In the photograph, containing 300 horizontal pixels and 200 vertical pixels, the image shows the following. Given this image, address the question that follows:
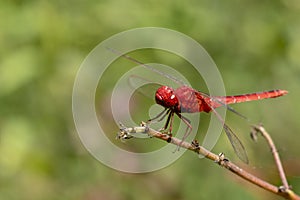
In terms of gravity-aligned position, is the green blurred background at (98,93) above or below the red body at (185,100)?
above

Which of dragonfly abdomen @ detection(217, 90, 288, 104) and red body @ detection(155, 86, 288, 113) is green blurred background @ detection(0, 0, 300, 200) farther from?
red body @ detection(155, 86, 288, 113)

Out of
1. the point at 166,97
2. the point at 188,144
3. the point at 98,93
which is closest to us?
the point at 188,144

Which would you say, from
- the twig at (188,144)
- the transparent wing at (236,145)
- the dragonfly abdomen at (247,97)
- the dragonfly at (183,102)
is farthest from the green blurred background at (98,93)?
the twig at (188,144)

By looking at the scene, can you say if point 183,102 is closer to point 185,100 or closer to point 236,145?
point 185,100

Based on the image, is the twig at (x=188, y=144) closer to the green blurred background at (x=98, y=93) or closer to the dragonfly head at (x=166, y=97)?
the dragonfly head at (x=166, y=97)

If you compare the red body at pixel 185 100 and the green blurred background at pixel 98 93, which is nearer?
the red body at pixel 185 100

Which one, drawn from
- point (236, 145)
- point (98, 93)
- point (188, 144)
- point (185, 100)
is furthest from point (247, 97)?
point (98, 93)
